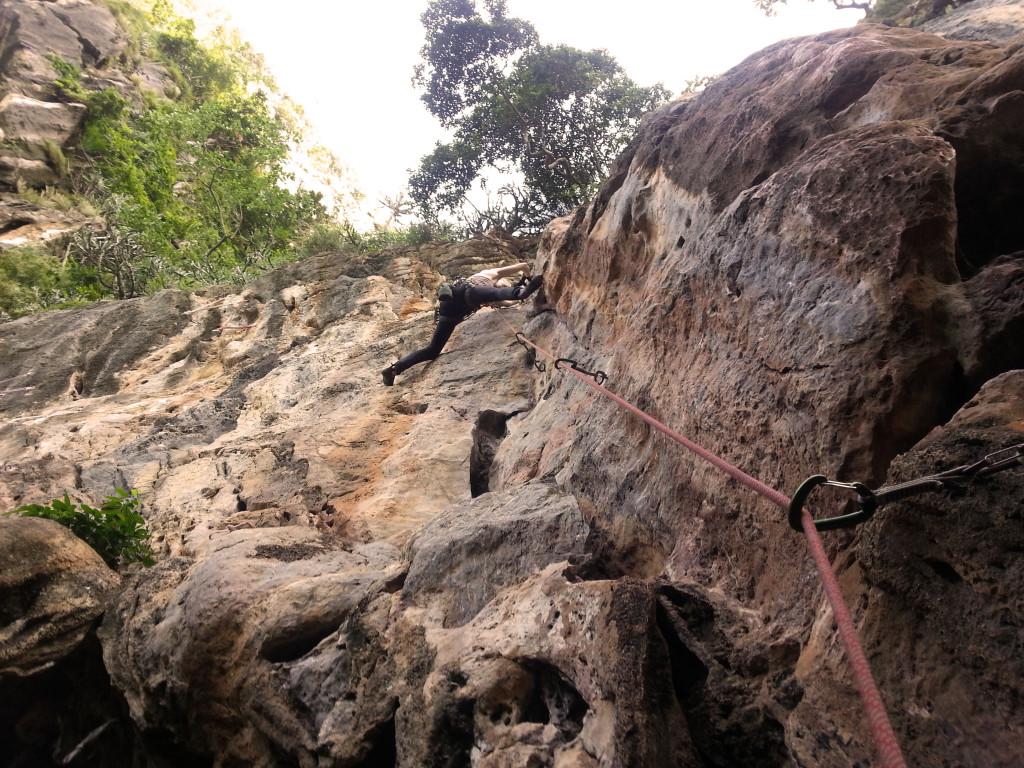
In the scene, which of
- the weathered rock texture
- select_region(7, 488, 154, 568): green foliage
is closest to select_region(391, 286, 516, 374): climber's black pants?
select_region(7, 488, 154, 568): green foliage

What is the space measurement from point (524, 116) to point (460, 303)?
27.9 ft

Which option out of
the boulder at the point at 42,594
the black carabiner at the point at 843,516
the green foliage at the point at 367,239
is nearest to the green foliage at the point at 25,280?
the green foliage at the point at 367,239

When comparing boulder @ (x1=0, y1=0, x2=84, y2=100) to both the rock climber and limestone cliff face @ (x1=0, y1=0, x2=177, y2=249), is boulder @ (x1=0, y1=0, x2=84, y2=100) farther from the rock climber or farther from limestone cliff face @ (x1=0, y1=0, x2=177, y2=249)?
the rock climber

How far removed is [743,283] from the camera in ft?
9.45

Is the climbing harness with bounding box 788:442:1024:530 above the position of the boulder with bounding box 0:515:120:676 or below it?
above

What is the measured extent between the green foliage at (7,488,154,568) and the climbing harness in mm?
4727

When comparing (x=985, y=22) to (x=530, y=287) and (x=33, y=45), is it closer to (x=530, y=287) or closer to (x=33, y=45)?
(x=530, y=287)

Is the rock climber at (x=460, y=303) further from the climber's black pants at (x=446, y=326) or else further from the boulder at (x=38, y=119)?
the boulder at (x=38, y=119)

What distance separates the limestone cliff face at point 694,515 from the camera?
1.66 m

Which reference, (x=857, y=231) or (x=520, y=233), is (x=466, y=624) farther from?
(x=520, y=233)

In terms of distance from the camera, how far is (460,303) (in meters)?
7.15

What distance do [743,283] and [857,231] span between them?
1.87ft

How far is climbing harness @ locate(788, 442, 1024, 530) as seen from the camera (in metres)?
1.49

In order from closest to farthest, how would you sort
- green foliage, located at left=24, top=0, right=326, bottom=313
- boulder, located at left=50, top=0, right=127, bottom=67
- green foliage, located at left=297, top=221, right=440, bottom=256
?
green foliage, located at left=297, top=221, right=440, bottom=256 → green foliage, located at left=24, top=0, right=326, bottom=313 → boulder, located at left=50, top=0, right=127, bottom=67
